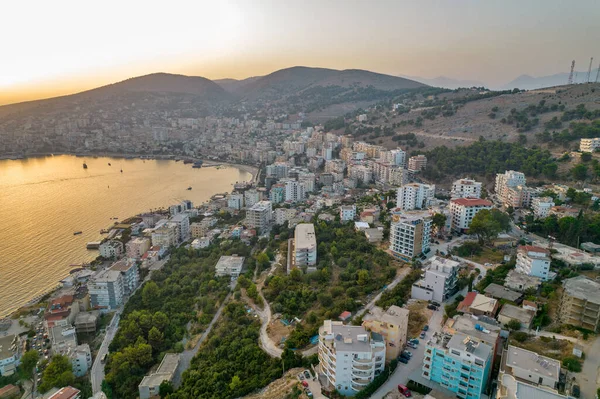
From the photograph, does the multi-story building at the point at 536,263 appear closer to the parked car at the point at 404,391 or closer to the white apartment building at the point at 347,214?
the parked car at the point at 404,391

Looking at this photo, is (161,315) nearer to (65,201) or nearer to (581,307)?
(581,307)

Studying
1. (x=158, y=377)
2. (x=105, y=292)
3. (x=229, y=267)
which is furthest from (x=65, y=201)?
(x=158, y=377)

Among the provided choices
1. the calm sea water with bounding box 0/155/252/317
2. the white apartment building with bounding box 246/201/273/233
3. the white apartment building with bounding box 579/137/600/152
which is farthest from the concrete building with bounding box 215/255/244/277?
the white apartment building with bounding box 579/137/600/152

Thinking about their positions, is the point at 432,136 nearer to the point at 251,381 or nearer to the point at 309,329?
the point at 309,329

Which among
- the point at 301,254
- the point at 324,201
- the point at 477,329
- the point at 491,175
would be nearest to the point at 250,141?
the point at 324,201

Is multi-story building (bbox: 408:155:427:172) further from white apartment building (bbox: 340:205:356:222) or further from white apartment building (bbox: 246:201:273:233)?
white apartment building (bbox: 246:201:273:233)
